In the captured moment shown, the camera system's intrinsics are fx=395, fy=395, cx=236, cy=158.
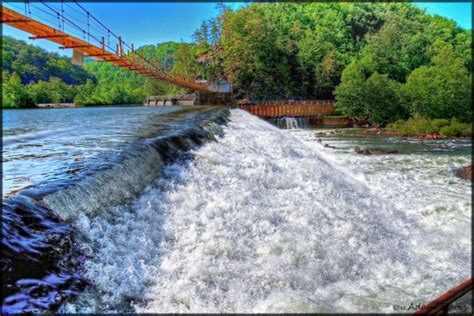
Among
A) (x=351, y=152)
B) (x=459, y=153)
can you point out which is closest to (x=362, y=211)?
(x=351, y=152)

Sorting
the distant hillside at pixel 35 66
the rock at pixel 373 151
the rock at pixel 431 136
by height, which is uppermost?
the distant hillside at pixel 35 66

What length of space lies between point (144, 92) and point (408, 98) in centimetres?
6879

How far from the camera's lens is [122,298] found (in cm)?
414

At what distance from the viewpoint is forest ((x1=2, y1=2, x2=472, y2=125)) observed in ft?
121

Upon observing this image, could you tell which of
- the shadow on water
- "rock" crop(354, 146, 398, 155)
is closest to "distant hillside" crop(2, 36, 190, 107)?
"rock" crop(354, 146, 398, 155)

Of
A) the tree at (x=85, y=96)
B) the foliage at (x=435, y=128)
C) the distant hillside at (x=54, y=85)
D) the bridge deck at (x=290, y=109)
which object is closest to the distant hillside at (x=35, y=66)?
the distant hillside at (x=54, y=85)

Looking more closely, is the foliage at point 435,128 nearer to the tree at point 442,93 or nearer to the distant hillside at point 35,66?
the tree at point 442,93

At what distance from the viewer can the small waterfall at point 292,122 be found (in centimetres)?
3872

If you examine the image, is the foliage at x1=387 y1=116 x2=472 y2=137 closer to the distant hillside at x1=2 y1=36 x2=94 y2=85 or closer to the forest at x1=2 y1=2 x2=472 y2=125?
the forest at x1=2 y1=2 x2=472 y2=125

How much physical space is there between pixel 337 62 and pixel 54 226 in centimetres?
5499

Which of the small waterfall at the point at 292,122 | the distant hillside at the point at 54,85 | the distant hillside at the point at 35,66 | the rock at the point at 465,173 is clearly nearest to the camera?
the rock at the point at 465,173

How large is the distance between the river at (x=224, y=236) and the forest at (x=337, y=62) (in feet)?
96.4

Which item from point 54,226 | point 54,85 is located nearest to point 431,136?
point 54,226

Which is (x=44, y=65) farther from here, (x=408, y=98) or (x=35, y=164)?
(x=35, y=164)
